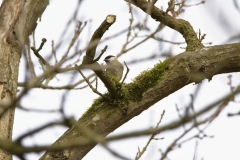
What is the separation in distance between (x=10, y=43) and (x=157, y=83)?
3.97 feet

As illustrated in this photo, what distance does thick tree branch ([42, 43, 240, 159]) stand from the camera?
10.4 ft

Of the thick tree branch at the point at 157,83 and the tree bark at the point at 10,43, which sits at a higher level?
the tree bark at the point at 10,43

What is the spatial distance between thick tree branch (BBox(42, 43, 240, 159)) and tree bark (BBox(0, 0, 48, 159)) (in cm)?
57

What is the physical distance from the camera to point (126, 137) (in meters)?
1.57

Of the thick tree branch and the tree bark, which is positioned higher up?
the tree bark

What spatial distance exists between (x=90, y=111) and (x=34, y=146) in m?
1.62

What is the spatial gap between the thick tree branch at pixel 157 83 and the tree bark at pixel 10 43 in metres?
0.57

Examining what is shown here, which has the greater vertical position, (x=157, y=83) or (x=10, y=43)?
(x=10, y=43)

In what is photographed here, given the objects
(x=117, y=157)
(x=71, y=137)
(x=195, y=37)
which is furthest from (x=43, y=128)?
(x=195, y=37)

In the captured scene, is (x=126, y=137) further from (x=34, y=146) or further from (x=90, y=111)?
(x=90, y=111)

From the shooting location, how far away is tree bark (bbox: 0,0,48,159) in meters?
3.07

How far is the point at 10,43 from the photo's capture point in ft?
10.6

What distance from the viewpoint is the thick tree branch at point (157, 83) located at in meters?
3.16

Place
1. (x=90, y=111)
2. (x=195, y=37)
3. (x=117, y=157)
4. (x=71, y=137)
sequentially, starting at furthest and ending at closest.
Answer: (x=195, y=37)
(x=90, y=111)
(x=71, y=137)
(x=117, y=157)
